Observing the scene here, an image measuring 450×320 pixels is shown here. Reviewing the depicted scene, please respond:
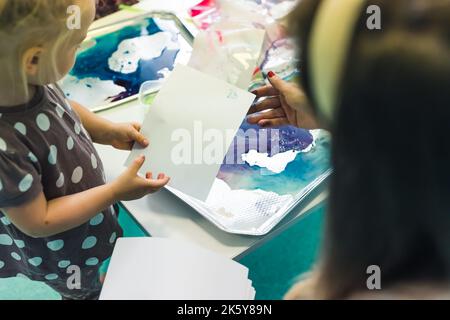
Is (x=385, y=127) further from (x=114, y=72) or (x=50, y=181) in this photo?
(x=114, y=72)

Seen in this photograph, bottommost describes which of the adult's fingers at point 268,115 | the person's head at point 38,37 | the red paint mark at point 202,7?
the adult's fingers at point 268,115

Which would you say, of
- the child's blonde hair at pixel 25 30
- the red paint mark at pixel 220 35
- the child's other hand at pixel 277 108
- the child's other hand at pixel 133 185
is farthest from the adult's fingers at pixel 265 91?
the child's blonde hair at pixel 25 30

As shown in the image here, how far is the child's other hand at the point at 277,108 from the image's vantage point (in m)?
0.79

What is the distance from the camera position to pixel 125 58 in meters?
0.91

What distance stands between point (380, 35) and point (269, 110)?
481mm

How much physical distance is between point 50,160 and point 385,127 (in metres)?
0.43

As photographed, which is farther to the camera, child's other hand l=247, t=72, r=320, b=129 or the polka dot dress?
child's other hand l=247, t=72, r=320, b=129

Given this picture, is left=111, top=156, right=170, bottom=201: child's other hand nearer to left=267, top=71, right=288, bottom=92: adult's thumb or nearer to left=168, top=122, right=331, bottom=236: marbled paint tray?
left=168, top=122, right=331, bottom=236: marbled paint tray

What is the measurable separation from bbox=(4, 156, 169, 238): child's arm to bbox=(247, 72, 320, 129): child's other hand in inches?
8.1

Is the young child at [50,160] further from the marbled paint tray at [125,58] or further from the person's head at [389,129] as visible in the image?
the person's head at [389,129]

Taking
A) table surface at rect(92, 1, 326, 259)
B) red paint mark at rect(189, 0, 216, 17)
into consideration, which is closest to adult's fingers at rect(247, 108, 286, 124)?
table surface at rect(92, 1, 326, 259)

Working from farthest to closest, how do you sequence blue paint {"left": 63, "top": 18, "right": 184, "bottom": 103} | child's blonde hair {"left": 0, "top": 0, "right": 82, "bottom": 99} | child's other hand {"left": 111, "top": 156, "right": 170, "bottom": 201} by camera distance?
blue paint {"left": 63, "top": 18, "right": 184, "bottom": 103} < child's other hand {"left": 111, "top": 156, "right": 170, "bottom": 201} < child's blonde hair {"left": 0, "top": 0, "right": 82, "bottom": 99}

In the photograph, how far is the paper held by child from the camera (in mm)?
617

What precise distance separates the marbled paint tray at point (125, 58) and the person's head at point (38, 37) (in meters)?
0.25
